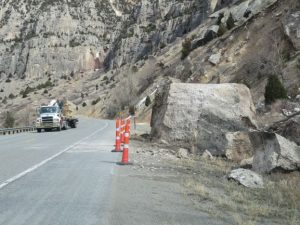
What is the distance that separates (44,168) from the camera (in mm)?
13625

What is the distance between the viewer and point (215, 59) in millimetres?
57938

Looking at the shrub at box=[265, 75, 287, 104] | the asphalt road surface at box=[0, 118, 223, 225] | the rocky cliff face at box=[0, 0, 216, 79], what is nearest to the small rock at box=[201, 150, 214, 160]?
the asphalt road surface at box=[0, 118, 223, 225]

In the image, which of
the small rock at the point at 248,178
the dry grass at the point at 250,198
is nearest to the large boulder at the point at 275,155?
the dry grass at the point at 250,198

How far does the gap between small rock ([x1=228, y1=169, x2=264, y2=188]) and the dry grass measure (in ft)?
0.50

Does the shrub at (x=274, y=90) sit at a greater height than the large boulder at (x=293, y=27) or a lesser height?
lesser

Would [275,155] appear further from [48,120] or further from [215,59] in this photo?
[215,59]

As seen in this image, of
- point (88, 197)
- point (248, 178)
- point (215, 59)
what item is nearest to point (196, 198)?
point (88, 197)

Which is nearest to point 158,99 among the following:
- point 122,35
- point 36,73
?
point 122,35

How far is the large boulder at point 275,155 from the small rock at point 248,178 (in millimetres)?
1208

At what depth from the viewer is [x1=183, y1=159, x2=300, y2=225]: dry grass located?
798 cm

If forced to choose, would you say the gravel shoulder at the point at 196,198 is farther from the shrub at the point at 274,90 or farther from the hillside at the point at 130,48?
the hillside at the point at 130,48

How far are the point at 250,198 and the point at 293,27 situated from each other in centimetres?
3997

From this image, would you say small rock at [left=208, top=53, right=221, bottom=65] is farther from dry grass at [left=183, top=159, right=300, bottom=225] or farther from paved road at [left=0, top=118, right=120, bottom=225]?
dry grass at [left=183, top=159, right=300, bottom=225]

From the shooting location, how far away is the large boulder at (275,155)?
1270 centimetres
